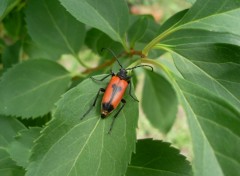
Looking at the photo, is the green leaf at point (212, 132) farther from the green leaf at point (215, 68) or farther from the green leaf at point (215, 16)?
the green leaf at point (215, 16)

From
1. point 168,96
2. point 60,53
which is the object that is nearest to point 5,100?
point 60,53

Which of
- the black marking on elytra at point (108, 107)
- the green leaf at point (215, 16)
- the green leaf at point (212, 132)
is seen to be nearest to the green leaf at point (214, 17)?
the green leaf at point (215, 16)

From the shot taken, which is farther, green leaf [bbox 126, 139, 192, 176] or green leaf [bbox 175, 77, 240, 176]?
green leaf [bbox 126, 139, 192, 176]

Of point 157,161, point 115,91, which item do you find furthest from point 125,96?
point 157,161

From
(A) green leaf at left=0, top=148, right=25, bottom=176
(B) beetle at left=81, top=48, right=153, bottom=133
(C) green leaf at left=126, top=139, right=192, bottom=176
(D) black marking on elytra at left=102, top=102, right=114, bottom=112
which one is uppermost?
(B) beetle at left=81, top=48, right=153, bottom=133

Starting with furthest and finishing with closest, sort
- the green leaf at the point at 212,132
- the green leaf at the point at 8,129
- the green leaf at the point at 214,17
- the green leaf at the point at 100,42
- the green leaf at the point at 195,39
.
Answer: the green leaf at the point at 100,42, the green leaf at the point at 8,129, the green leaf at the point at 195,39, the green leaf at the point at 214,17, the green leaf at the point at 212,132

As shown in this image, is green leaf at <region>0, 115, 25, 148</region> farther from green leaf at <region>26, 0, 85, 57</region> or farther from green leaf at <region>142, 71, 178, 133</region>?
green leaf at <region>142, 71, 178, 133</region>

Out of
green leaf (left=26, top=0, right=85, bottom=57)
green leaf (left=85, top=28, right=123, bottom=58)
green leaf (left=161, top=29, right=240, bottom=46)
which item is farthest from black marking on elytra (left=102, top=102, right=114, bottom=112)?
green leaf (left=26, top=0, right=85, bottom=57)
